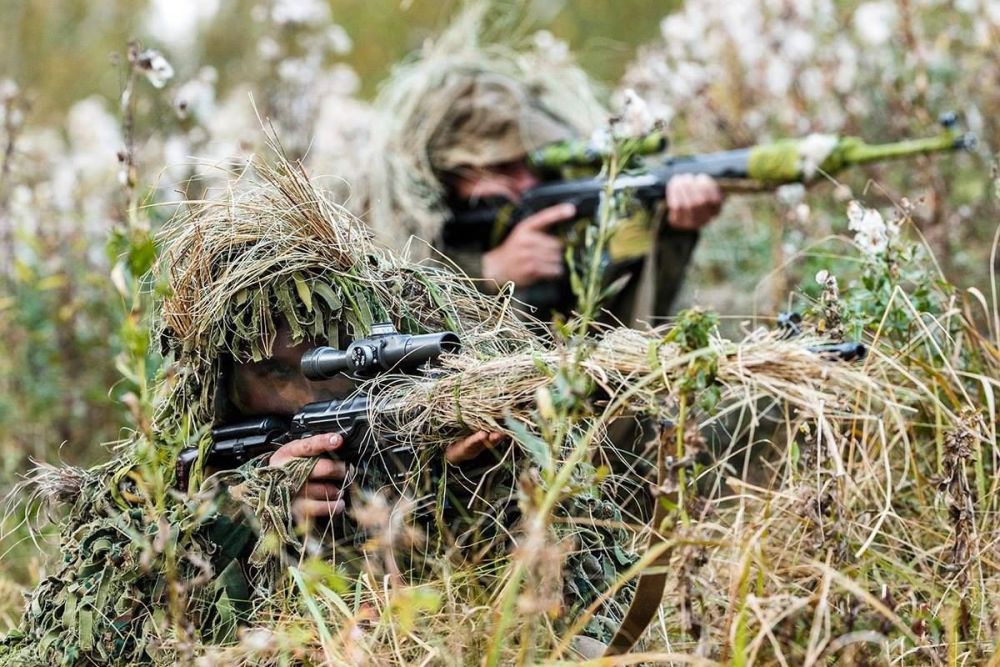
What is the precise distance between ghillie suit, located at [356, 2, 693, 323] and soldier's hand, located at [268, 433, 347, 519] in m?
1.65

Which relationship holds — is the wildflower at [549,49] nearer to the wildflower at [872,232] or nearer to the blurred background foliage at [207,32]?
the wildflower at [872,232]

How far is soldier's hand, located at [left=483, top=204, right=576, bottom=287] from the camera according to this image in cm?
396

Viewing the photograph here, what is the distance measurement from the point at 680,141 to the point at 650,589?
171 inches

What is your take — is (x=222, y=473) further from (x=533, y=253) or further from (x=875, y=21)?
(x=875, y=21)

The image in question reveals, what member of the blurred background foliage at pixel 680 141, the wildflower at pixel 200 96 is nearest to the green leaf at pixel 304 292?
the blurred background foliage at pixel 680 141

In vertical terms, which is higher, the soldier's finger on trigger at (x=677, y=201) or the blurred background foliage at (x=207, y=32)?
the blurred background foliage at (x=207, y=32)

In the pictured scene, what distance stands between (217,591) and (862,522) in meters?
1.34

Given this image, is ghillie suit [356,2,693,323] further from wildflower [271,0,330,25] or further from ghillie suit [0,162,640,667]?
ghillie suit [0,162,640,667]

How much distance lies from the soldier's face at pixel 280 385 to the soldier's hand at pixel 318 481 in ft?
0.55

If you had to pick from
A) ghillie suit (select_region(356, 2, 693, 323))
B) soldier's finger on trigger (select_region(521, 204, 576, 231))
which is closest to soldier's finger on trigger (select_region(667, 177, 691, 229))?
ghillie suit (select_region(356, 2, 693, 323))

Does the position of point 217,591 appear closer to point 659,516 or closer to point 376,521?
point 376,521

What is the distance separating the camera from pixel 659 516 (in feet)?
6.16

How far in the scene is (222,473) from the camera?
2.32 meters

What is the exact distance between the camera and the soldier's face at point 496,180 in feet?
13.7
